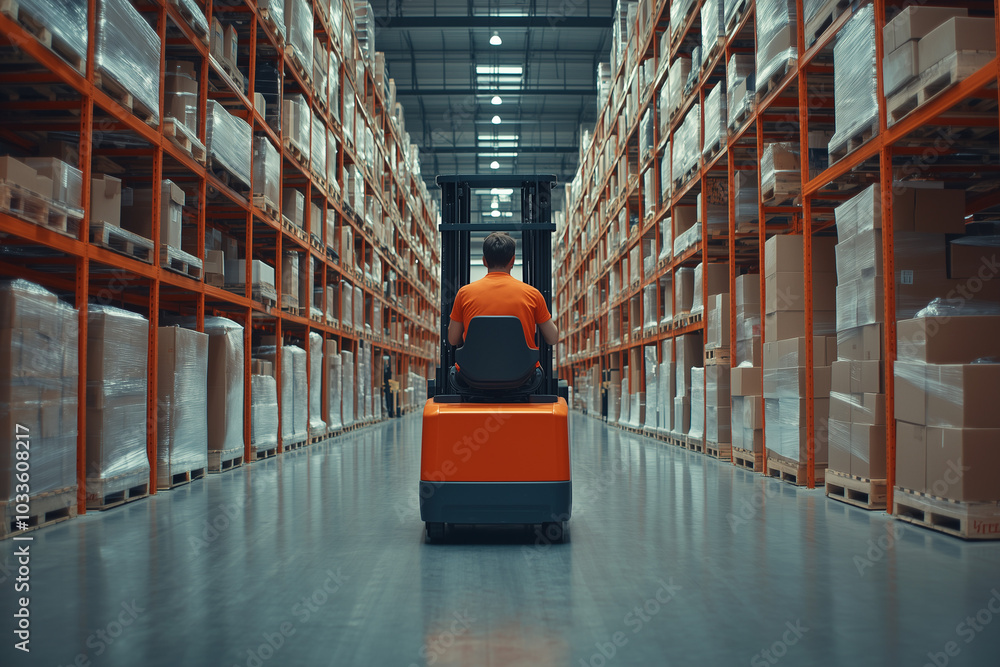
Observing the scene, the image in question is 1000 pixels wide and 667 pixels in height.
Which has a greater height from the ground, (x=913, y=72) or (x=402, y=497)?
(x=913, y=72)

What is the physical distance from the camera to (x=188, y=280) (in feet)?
20.6

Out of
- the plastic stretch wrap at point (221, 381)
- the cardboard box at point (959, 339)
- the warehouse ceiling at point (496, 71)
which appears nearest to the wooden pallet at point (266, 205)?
the plastic stretch wrap at point (221, 381)

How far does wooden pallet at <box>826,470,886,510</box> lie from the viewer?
479 cm

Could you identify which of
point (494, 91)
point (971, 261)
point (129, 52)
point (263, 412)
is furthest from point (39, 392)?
point (494, 91)

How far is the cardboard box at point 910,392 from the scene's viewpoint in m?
4.22

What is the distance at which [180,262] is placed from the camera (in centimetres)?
611

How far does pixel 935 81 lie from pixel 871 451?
236cm

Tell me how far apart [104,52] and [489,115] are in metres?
19.2

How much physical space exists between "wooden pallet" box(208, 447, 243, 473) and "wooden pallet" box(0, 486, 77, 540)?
7.83ft

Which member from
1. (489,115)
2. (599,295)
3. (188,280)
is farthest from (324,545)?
(489,115)

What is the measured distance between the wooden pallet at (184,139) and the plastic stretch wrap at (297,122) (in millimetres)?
2674

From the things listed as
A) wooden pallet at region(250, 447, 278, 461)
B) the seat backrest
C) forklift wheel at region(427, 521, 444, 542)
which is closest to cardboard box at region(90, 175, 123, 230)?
the seat backrest

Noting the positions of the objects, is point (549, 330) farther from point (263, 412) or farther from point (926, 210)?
point (263, 412)

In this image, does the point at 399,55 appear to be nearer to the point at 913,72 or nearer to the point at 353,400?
the point at 353,400
